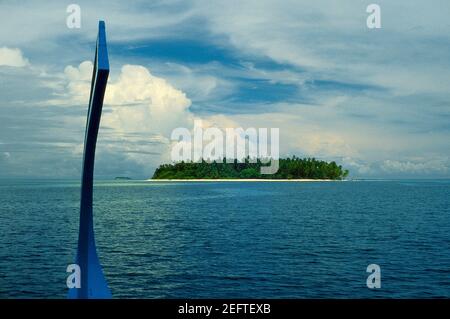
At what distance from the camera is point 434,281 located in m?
25.7

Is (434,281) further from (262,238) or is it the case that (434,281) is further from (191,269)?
(262,238)

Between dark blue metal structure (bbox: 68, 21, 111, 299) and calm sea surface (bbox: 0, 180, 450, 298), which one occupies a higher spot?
dark blue metal structure (bbox: 68, 21, 111, 299)

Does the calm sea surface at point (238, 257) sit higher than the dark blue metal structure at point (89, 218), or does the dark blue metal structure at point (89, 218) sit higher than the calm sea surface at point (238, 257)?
the dark blue metal structure at point (89, 218)

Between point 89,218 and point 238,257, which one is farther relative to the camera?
point 238,257

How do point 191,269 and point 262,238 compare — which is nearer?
point 191,269

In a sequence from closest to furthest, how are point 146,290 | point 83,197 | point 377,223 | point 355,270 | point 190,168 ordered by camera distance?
point 83,197, point 146,290, point 355,270, point 377,223, point 190,168

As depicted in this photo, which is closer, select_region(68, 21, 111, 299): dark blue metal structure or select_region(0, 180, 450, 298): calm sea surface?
select_region(68, 21, 111, 299): dark blue metal structure

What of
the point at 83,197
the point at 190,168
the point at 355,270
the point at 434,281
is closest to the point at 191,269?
the point at 355,270

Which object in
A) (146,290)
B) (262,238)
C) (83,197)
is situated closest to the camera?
(83,197)

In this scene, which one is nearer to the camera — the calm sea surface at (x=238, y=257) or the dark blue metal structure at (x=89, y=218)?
the dark blue metal structure at (x=89, y=218)

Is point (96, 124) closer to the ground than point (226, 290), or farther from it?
farther from it

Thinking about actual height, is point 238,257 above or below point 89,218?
below
